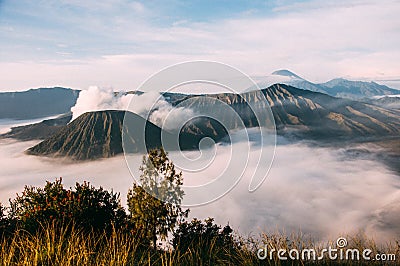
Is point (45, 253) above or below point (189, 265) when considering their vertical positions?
above

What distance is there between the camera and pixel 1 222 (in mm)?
14227

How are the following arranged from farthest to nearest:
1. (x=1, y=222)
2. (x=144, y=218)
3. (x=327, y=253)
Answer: (x=144, y=218)
(x=1, y=222)
(x=327, y=253)

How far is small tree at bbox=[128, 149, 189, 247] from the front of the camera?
26.9 metres

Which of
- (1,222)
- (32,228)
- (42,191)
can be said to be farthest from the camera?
(42,191)

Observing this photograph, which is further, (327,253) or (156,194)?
(156,194)

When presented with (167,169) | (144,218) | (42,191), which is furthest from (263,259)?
(167,169)

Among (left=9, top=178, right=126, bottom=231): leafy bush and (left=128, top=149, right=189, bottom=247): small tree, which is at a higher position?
(left=9, top=178, right=126, bottom=231): leafy bush

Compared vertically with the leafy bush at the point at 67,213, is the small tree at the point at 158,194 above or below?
below

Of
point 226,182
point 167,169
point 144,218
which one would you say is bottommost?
point 144,218

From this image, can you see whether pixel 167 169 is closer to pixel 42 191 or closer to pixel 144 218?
pixel 144 218

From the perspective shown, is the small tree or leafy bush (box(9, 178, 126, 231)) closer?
leafy bush (box(9, 178, 126, 231))

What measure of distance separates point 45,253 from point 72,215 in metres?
4.90

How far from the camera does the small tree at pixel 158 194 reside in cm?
2686

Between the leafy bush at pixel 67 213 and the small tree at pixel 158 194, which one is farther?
the small tree at pixel 158 194
